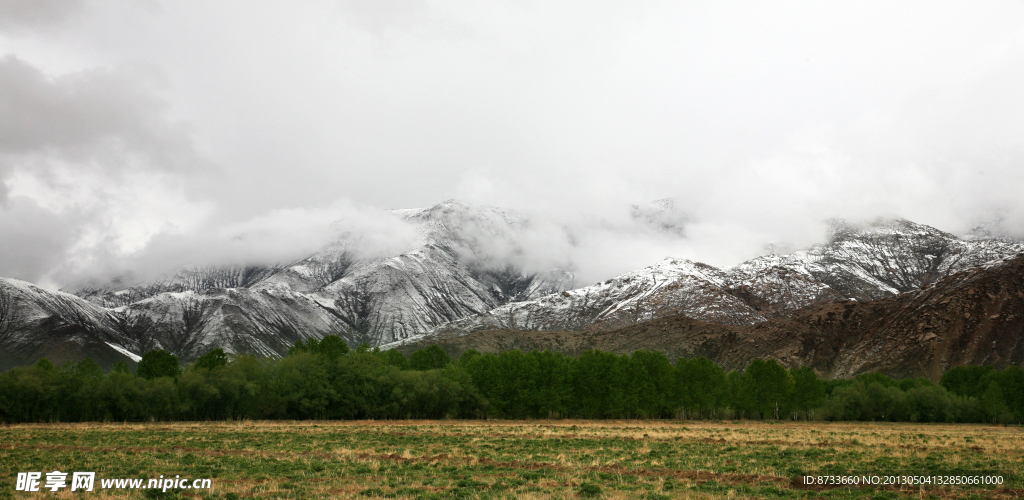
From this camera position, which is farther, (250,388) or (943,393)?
(943,393)

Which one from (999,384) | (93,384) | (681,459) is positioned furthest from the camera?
(999,384)

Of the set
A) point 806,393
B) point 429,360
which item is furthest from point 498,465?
point 429,360

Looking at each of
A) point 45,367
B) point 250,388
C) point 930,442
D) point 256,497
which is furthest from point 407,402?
point 256,497

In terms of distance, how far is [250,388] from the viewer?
85.2 metres

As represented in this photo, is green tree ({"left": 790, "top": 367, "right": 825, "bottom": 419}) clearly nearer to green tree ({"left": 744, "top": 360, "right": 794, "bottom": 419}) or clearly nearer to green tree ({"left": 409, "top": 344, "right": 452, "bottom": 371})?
green tree ({"left": 744, "top": 360, "right": 794, "bottom": 419})

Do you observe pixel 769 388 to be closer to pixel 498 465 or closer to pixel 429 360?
pixel 429 360

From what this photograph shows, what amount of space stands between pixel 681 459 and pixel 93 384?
3266 inches

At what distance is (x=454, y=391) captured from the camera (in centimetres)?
9681

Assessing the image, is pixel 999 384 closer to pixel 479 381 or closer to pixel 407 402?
pixel 479 381

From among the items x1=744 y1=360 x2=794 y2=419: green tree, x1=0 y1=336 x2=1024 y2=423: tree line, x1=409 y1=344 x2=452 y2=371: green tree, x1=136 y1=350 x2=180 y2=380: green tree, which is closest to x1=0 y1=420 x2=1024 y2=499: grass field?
x1=0 y1=336 x2=1024 y2=423: tree line

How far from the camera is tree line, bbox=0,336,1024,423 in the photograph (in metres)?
81.6

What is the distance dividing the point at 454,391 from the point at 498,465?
217 feet

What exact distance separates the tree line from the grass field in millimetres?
36961

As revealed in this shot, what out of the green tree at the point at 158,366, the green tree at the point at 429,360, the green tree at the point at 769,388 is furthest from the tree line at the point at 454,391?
the green tree at the point at 429,360
